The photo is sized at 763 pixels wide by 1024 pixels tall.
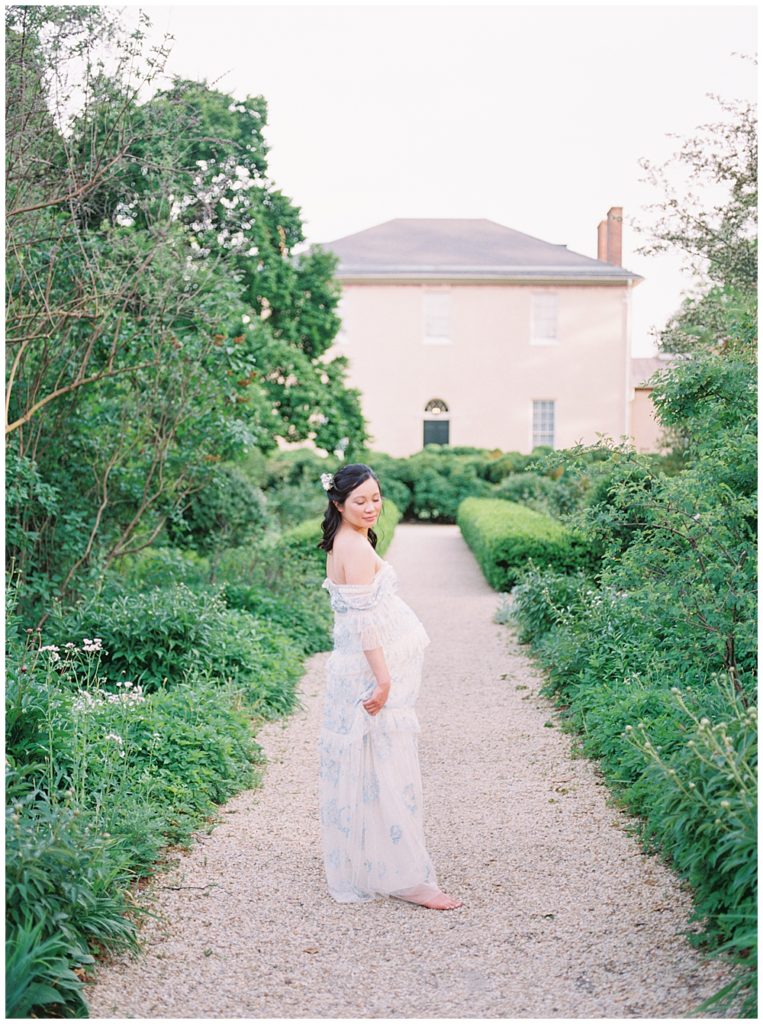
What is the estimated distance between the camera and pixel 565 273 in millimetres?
27469

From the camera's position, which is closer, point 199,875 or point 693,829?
point 693,829

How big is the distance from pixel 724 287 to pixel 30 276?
25.8ft

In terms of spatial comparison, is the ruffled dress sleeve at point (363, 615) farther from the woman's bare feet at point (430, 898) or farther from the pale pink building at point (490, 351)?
the pale pink building at point (490, 351)

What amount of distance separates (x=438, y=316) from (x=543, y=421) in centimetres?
411

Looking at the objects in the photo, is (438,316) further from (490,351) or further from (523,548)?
(523,548)

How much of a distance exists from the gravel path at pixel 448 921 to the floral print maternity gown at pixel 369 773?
0.13 m

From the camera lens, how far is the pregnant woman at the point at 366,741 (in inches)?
148

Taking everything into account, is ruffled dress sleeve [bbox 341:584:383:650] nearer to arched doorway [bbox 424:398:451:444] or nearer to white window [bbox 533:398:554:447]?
arched doorway [bbox 424:398:451:444]

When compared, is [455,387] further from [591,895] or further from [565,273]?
[591,895]

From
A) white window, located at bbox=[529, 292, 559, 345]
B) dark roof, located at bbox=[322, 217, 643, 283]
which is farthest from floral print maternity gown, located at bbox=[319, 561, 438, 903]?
white window, located at bbox=[529, 292, 559, 345]

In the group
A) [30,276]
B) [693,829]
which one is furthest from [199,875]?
[30,276]

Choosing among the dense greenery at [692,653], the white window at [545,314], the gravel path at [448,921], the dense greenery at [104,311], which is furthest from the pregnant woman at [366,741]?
the white window at [545,314]

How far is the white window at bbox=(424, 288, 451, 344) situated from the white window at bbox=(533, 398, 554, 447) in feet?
10.3

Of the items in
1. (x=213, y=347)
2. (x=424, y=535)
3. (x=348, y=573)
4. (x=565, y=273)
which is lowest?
(x=424, y=535)
